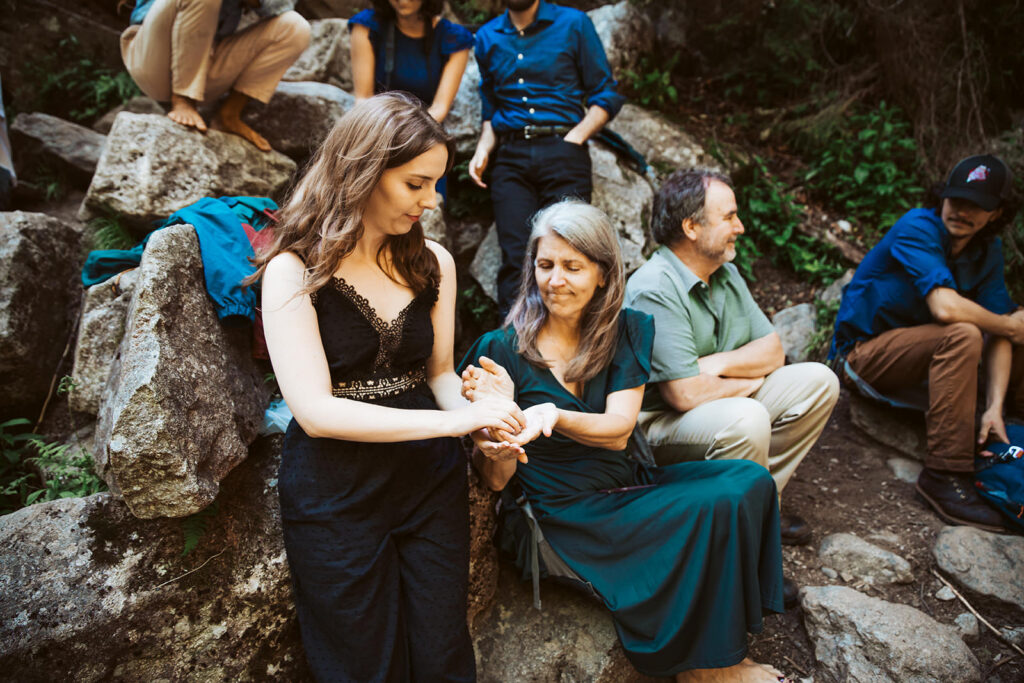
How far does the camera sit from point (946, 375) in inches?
143

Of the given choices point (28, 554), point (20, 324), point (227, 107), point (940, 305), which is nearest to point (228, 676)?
point (28, 554)

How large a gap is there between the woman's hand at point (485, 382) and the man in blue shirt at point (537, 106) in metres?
1.75

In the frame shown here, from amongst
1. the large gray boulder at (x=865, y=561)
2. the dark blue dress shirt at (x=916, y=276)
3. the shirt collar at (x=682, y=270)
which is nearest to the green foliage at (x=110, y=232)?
the shirt collar at (x=682, y=270)

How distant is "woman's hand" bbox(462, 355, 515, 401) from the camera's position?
225 cm

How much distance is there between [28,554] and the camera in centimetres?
211

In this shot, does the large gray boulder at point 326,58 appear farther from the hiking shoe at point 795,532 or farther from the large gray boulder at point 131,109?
the hiking shoe at point 795,532

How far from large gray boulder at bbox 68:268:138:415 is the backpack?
4.79m

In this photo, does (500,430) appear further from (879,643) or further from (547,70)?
(547,70)

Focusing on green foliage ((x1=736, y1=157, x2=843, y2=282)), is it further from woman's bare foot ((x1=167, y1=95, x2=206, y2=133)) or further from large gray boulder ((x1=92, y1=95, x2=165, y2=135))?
large gray boulder ((x1=92, y1=95, x2=165, y2=135))

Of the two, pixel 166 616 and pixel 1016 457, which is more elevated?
pixel 1016 457

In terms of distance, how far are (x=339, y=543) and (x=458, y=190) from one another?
13.0 feet

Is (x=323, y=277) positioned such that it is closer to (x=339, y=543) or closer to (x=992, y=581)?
(x=339, y=543)

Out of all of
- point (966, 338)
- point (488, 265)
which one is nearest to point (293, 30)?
point (488, 265)

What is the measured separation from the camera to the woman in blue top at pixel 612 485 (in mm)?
2352
